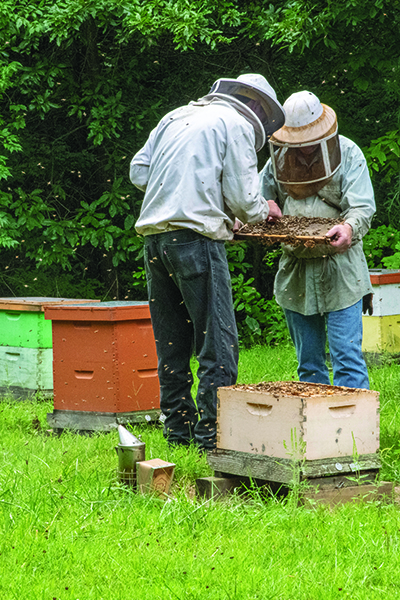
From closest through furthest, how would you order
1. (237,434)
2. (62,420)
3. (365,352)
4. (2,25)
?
1. (237,434)
2. (62,420)
3. (365,352)
4. (2,25)

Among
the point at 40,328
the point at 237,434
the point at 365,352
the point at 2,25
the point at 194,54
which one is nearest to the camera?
the point at 237,434

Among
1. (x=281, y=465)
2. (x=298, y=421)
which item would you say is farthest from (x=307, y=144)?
(x=281, y=465)

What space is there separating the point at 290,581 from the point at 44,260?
552cm

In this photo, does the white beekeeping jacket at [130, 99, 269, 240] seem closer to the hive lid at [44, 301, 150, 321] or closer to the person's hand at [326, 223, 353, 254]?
the person's hand at [326, 223, 353, 254]

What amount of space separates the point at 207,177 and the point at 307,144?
60cm

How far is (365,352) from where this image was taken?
5.75 meters

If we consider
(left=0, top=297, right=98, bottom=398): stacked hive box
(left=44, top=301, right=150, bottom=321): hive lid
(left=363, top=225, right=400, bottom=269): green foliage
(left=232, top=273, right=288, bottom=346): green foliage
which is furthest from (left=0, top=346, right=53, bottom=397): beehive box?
(left=363, top=225, right=400, bottom=269): green foliage

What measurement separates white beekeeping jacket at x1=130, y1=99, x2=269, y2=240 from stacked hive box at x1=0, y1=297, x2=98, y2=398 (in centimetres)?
171

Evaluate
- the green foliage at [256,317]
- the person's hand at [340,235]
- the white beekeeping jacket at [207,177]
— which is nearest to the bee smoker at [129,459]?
the white beekeeping jacket at [207,177]

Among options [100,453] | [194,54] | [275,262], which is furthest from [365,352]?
[194,54]

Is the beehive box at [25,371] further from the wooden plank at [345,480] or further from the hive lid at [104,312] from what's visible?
the wooden plank at [345,480]

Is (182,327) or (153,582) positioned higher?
(182,327)

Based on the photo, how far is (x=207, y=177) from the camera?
3.01m

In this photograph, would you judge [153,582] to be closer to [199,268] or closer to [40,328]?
[199,268]
